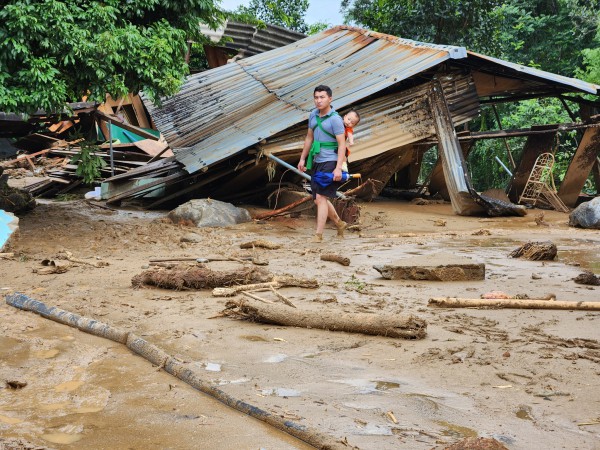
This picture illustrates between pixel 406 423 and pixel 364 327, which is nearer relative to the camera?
pixel 406 423

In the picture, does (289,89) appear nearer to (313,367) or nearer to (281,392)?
(313,367)

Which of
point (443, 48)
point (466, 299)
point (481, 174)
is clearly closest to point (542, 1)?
point (481, 174)

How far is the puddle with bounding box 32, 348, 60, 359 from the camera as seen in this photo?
4824 mm

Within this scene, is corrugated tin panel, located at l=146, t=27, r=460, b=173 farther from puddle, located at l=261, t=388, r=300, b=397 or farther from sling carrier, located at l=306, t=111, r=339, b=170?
puddle, located at l=261, t=388, r=300, b=397

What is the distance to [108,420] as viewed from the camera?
3674 millimetres

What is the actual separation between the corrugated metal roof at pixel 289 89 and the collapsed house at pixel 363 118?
1.2 inches

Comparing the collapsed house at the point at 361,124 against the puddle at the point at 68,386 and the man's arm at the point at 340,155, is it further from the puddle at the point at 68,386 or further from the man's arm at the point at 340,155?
Result: the puddle at the point at 68,386

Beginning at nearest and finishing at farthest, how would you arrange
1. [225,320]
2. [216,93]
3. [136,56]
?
[225,320]
[136,56]
[216,93]

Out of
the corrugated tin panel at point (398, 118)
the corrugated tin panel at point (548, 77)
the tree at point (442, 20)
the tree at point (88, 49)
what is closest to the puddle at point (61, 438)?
the tree at point (88, 49)

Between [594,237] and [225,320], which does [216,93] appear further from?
[225,320]

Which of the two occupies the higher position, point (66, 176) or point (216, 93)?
point (216, 93)

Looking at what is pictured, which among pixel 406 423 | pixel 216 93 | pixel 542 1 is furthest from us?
pixel 542 1

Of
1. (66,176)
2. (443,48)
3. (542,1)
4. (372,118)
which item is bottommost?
(66,176)

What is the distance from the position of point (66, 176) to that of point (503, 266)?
1219cm
